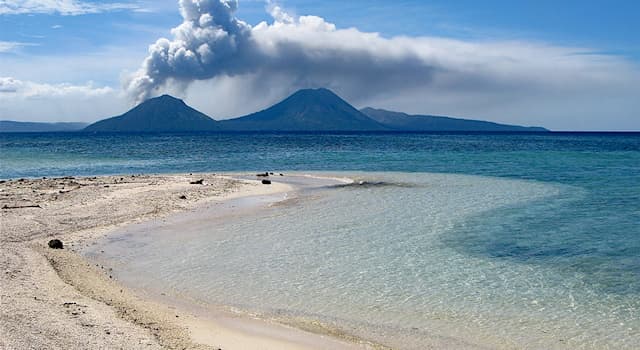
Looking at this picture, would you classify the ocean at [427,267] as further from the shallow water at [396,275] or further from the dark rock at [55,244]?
A: the dark rock at [55,244]

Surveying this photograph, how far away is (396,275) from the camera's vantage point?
19.6 metres

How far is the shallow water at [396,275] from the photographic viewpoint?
14.9 metres

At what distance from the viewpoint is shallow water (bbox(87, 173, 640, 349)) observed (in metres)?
14.9

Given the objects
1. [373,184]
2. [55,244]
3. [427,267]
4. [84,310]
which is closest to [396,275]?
→ [427,267]

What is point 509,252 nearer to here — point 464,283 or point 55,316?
point 464,283

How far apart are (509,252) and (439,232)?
4.64 metres

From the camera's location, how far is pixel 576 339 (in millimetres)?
14062

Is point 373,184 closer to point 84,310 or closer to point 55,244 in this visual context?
point 55,244

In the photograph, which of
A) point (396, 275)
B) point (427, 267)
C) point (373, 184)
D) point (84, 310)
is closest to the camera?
point (84, 310)

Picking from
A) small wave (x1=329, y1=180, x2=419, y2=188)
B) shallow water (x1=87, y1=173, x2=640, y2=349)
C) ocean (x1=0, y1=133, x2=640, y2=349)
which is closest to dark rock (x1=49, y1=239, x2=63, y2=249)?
shallow water (x1=87, y1=173, x2=640, y2=349)

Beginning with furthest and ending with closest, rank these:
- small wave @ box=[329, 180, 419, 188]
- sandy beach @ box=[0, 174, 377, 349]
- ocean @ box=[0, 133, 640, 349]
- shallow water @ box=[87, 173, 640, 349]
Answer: small wave @ box=[329, 180, 419, 188], ocean @ box=[0, 133, 640, 349], shallow water @ box=[87, 173, 640, 349], sandy beach @ box=[0, 174, 377, 349]

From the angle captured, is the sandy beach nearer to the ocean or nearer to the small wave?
the ocean

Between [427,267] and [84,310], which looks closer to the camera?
[84,310]

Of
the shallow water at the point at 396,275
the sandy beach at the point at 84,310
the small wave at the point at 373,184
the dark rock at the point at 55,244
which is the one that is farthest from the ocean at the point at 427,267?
the small wave at the point at 373,184
